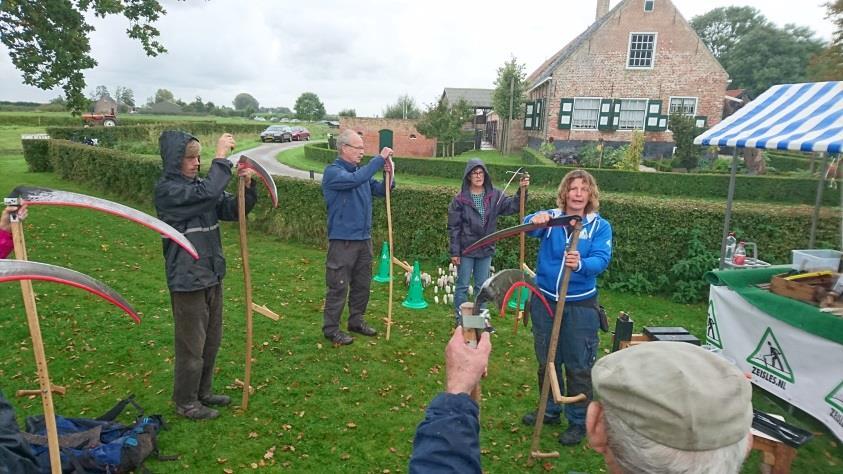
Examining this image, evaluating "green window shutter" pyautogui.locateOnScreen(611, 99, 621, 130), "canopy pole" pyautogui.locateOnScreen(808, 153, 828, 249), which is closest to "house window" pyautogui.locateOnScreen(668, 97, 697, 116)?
"green window shutter" pyautogui.locateOnScreen(611, 99, 621, 130)

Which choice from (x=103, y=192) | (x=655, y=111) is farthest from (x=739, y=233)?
(x=655, y=111)

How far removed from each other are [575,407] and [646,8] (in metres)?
32.8

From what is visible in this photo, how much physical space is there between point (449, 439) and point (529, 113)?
37.4m

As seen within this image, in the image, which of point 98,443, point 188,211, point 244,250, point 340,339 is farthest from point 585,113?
point 98,443

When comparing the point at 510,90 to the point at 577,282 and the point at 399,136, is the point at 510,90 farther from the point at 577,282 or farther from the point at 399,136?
the point at 577,282

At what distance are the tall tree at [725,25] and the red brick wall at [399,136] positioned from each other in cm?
5441

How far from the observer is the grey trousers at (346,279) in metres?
5.72

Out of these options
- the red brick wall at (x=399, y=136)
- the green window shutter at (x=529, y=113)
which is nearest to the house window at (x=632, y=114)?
the green window shutter at (x=529, y=113)

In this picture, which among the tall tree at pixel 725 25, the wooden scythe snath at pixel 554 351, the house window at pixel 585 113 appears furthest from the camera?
the tall tree at pixel 725 25

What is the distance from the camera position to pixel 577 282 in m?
4.05

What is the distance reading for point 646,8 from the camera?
98.2 feet

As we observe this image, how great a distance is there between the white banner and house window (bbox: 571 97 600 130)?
27883 millimetres

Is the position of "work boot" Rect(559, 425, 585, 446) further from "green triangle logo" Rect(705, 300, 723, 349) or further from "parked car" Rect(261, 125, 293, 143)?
"parked car" Rect(261, 125, 293, 143)

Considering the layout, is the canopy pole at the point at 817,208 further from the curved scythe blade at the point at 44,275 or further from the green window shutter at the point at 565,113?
the green window shutter at the point at 565,113
